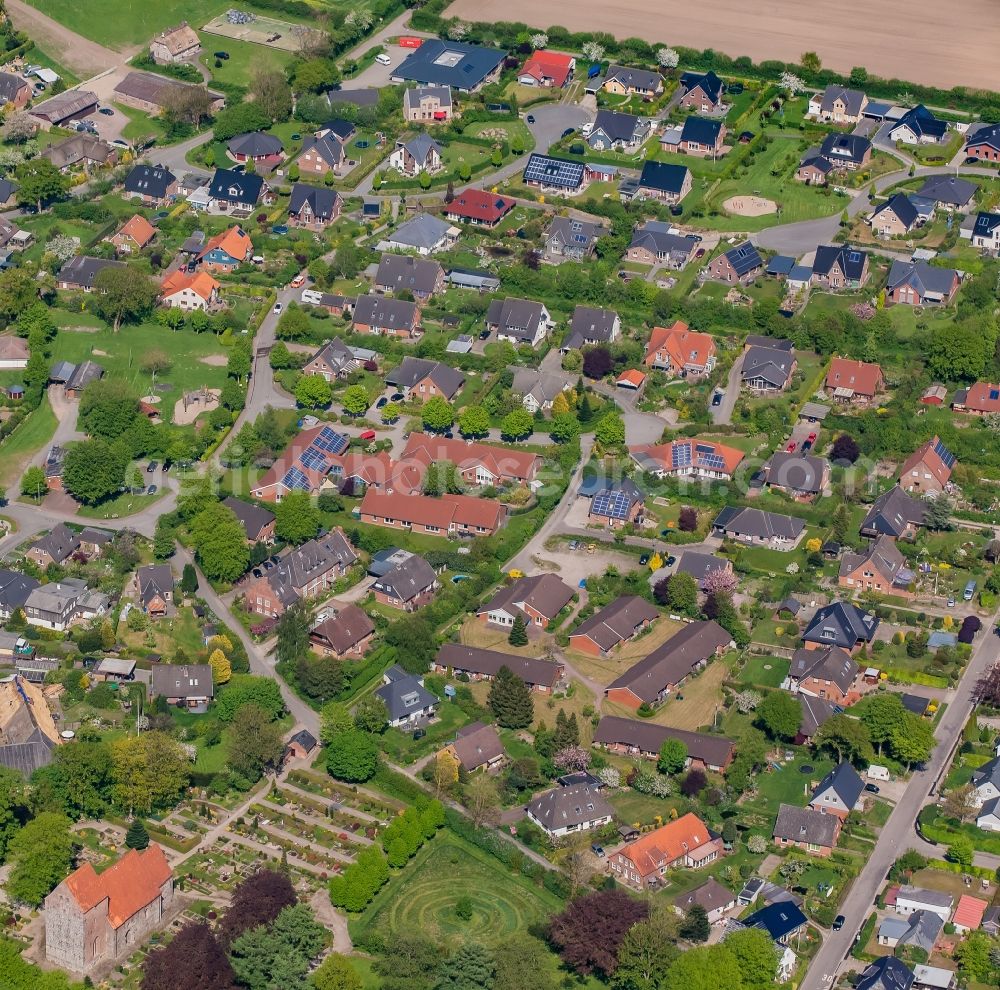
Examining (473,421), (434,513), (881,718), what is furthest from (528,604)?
(881,718)

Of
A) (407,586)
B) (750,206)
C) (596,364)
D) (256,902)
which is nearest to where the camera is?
(256,902)

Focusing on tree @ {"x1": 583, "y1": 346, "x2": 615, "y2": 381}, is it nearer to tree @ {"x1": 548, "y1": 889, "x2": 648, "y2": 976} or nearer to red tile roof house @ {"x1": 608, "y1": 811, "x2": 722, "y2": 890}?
red tile roof house @ {"x1": 608, "y1": 811, "x2": 722, "y2": 890}

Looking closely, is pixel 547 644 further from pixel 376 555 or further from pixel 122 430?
pixel 122 430

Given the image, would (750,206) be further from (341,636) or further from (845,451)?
(341,636)

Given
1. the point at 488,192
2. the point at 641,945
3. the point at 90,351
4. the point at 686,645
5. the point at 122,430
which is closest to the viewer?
the point at 641,945

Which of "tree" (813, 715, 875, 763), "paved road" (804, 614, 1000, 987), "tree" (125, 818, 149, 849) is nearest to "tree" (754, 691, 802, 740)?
"tree" (813, 715, 875, 763)

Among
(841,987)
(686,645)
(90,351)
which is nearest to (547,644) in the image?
(686,645)

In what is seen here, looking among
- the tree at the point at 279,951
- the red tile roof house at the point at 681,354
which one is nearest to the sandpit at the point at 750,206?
the red tile roof house at the point at 681,354

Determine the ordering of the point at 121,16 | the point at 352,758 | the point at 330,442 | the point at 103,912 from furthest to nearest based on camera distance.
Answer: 1. the point at 121,16
2. the point at 330,442
3. the point at 352,758
4. the point at 103,912
